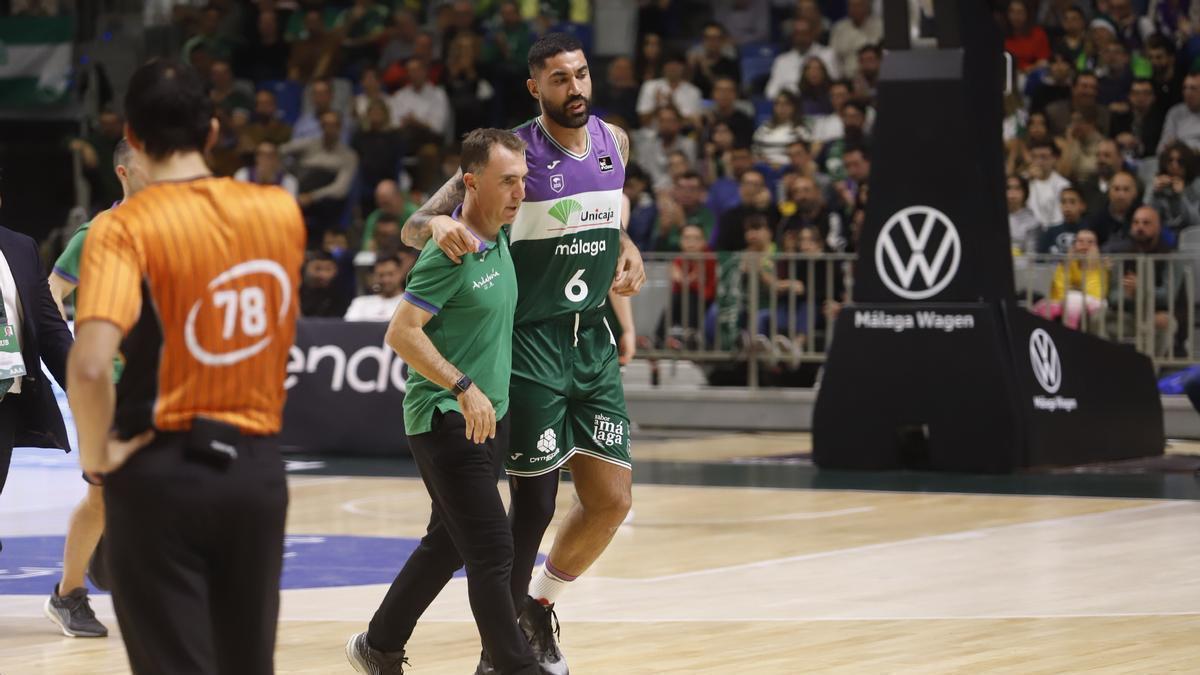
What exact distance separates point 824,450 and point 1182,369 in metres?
3.79

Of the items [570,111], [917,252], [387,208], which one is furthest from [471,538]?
[387,208]

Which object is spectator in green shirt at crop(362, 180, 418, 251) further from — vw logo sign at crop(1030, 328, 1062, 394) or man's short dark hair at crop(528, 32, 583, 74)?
man's short dark hair at crop(528, 32, 583, 74)

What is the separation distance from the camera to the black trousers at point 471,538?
625 cm

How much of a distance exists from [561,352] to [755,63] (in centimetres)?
1554

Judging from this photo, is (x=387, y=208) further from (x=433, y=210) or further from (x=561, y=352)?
(x=433, y=210)

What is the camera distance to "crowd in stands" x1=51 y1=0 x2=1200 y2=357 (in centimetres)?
1792

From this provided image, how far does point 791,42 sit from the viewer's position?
21828 mm

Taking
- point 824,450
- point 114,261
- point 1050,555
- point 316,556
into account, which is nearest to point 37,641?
point 316,556

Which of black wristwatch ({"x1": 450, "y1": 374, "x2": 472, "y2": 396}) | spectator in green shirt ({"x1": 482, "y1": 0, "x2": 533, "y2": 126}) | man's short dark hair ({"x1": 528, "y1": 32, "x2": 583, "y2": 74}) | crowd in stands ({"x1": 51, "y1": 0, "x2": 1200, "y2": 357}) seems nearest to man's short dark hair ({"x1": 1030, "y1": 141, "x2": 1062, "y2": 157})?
crowd in stands ({"x1": 51, "y1": 0, "x2": 1200, "y2": 357})

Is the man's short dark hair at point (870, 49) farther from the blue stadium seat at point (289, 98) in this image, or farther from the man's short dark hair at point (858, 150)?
the blue stadium seat at point (289, 98)

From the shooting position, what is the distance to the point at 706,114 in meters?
20.9

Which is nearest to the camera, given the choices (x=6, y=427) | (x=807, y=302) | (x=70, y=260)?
(x=6, y=427)

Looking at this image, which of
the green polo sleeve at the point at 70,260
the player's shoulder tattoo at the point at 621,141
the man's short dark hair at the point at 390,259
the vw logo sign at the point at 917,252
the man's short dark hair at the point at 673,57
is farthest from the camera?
the man's short dark hair at the point at 673,57

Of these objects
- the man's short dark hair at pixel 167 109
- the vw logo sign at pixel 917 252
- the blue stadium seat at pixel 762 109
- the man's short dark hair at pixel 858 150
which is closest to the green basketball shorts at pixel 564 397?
the man's short dark hair at pixel 167 109
